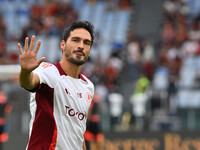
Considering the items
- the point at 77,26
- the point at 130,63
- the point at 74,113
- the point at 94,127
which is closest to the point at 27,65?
the point at 74,113

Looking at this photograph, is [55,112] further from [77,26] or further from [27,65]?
[77,26]

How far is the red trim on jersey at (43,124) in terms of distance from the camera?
3898 millimetres

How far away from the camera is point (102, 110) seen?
1190 cm

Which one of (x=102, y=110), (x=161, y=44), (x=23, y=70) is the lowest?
(x=102, y=110)

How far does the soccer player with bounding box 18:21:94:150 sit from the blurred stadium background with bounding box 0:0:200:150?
6.12 metres

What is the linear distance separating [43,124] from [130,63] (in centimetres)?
1144

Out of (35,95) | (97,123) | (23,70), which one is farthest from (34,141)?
(97,123)

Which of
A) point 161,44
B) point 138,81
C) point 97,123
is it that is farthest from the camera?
point 161,44

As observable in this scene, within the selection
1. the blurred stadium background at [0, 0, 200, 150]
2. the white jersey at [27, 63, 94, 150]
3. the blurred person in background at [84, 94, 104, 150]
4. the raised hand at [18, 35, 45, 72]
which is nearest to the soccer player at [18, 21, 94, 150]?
the white jersey at [27, 63, 94, 150]

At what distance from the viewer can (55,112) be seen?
3.97 m

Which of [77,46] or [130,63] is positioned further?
[130,63]

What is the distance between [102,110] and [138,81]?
221 cm

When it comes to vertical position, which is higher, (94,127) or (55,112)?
(55,112)

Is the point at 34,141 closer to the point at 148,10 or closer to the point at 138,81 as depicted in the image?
the point at 138,81
